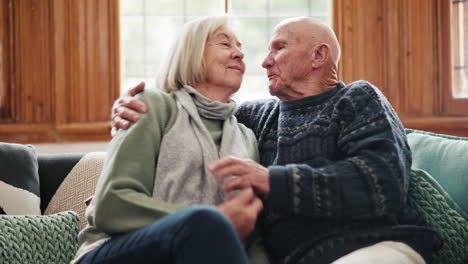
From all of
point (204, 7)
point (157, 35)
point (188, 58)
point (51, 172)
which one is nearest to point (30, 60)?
point (157, 35)

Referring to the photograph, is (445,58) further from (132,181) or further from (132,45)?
(132,181)

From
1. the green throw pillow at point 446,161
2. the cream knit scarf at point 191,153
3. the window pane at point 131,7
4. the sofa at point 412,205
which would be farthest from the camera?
the window pane at point 131,7

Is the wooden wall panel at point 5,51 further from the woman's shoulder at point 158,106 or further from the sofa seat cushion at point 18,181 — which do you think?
the woman's shoulder at point 158,106

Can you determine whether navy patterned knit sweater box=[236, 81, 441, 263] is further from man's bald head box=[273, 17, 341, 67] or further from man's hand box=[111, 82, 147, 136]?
man's hand box=[111, 82, 147, 136]

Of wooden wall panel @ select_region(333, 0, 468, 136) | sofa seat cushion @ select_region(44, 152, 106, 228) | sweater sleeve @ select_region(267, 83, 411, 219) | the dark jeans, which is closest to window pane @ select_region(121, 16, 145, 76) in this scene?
wooden wall panel @ select_region(333, 0, 468, 136)

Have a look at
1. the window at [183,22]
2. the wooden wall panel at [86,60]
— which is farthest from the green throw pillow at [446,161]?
the wooden wall panel at [86,60]

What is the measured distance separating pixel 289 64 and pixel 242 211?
67 centimetres

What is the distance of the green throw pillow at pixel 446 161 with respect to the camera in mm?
1812

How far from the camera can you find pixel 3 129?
10.1 ft

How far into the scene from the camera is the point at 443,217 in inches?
67.2

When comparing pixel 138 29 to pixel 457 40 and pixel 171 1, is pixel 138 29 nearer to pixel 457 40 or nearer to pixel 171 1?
pixel 171 1

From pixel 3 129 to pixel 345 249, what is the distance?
7.29 feet

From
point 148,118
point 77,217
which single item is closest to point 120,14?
point 77,217

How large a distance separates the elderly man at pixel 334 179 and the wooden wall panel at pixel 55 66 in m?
1.62
